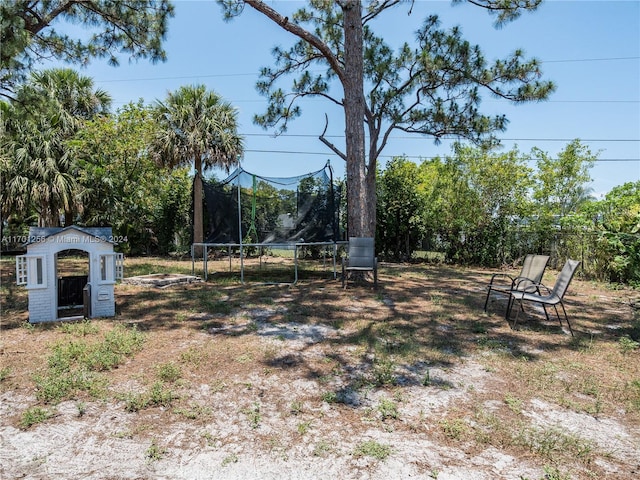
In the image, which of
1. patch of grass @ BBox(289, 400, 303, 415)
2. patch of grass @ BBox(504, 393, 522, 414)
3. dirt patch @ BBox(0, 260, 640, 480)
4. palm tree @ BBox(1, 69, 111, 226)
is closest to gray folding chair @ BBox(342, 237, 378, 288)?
dirt patch @ BBox(0, 260, 640, 480)

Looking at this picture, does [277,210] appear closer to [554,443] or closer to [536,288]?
[536,288]

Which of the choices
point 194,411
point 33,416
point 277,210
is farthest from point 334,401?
point 277,210

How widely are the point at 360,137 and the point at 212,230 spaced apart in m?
3.72

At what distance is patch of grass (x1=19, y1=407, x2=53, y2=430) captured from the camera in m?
2.31

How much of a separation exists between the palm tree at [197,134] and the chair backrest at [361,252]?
7.60 metres

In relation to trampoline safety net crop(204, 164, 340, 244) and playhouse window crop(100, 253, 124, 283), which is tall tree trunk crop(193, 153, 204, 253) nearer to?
trampoline safety net crop(204, 164, 340, 244)

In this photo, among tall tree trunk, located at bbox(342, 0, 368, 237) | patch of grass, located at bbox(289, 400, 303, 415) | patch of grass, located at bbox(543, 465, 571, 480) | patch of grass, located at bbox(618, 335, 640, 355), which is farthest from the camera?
tall tree trunk, located at bbox(342, 0, 368, 237)

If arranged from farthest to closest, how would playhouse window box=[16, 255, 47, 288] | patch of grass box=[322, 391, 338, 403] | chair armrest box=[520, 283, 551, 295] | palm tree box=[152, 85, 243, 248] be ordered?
palm tree box=[152, 85, 243, 248], chair armrest box=[520, 283, 551, 295], playhouse window box=[16, 255, 47, 288], patch of grass box=[322, 391, 338, 403]

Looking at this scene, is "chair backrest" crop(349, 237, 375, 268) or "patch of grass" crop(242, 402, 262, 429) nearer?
"patch of grass" crop(242, 402, 262, 429)

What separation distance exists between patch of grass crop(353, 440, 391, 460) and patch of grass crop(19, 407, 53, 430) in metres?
1.95

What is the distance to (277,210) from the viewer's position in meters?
8.11

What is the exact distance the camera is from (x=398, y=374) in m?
3.15

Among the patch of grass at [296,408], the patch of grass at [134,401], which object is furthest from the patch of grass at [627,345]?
the patch of grass at [134,401]

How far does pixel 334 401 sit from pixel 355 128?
626 cm
